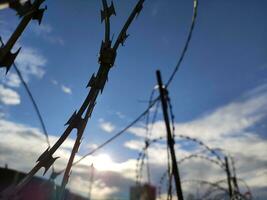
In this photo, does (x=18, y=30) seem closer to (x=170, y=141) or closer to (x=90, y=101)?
(x=90, y=101)

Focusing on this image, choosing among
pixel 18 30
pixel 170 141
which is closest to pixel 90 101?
pixel 18 30

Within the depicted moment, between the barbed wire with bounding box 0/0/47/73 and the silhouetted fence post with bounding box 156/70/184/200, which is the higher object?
the silhouetted fence post with bounding box 156/70/184/200

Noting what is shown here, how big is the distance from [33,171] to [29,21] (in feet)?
2.71

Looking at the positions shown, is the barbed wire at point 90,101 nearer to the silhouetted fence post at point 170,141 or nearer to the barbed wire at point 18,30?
the barbed wire at point 18,30

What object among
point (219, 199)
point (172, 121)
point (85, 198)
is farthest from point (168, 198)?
point (85, 198)

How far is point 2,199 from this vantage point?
163 centimetres

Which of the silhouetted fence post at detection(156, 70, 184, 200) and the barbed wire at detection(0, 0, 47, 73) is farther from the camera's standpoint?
the silhouetted fence post at detection(156, 70, 184, 200)

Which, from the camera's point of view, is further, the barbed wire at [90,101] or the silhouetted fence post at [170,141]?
the silhouetted fence post at [170,141]

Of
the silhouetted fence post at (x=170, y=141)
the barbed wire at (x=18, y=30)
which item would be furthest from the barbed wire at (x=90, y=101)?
the silhouetted fence post at (x=170, y=141)

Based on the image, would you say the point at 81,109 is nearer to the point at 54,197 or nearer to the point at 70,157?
the point at 70,157

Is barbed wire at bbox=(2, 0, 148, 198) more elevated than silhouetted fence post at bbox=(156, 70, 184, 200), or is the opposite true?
silhouetted fence post at bbox=(156, 70, 184, 200)

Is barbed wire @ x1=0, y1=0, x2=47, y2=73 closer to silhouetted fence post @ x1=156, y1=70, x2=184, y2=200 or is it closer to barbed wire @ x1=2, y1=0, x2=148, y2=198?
barbed wire @ x1=2, y1=0, x2=148, y2=198

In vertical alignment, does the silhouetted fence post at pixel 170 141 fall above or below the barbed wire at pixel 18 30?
above

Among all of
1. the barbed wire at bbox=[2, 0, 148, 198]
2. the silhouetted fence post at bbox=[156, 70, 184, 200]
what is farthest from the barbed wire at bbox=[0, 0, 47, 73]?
the silhouetted fence post at bbox=[156, 70, 184, 200]
